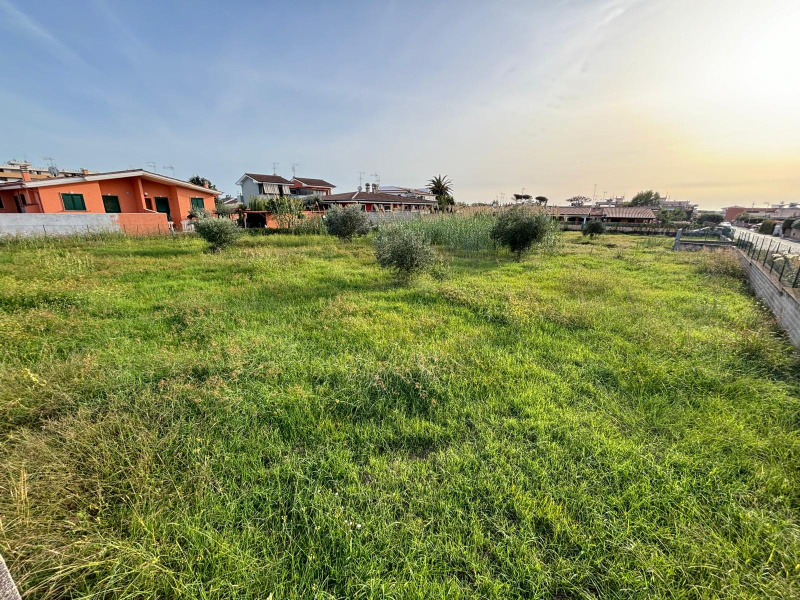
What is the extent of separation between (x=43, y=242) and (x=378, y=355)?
15.5 meters

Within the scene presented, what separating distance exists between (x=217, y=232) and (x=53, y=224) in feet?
27.2

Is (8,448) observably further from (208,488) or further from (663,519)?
(663,519)

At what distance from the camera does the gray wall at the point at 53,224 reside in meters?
12.0

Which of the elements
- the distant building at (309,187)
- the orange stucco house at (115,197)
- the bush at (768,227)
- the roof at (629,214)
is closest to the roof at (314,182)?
the distant building at (309,187)

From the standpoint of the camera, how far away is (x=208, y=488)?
2.04 meters

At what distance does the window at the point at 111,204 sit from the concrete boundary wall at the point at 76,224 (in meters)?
2.82

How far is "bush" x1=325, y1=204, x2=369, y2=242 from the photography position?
1427cm

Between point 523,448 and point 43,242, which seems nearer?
point 523,448

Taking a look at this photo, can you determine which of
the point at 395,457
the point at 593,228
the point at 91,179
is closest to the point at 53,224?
the point at 91,179

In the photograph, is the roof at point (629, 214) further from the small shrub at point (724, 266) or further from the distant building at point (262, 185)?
the distant building at point (262, 185)

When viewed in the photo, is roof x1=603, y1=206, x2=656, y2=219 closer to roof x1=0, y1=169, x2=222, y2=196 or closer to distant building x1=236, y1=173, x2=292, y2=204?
distant building x1=236, y1=173, x2=292, y2=204

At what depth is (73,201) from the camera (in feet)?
50.0

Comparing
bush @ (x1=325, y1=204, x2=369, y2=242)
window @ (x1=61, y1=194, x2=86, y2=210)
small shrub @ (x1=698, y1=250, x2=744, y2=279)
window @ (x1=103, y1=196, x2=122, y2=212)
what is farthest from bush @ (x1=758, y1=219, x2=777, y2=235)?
window @ (x1=61, y1=194, x2=86, y2=210)

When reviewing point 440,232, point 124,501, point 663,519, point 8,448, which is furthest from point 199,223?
point 663,519
